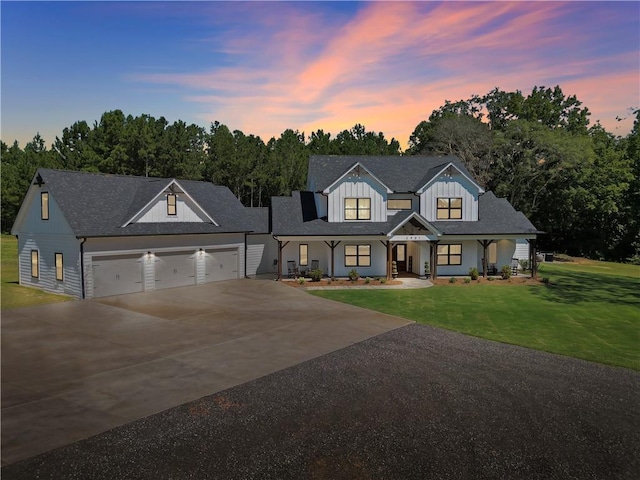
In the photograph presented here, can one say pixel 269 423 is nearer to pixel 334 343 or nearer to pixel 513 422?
pixel 513 422

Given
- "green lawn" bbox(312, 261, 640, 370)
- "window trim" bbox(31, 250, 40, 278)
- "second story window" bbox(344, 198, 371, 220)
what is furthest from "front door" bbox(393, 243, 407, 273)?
"window trim" bbox(31, 250, 40, 278)

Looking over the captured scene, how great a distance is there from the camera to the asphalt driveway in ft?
24.3

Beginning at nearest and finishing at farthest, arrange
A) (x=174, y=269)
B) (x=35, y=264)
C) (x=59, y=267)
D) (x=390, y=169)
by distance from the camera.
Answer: (x=59, y=267), (x=35, y=264), (x=174, y=269), (x=390, y=169)

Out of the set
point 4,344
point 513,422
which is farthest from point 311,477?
point 4,344

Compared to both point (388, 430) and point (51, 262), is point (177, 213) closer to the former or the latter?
point (51, 262)

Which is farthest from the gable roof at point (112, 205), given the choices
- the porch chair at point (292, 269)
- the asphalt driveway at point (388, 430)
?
the asphalt driveway at point (388, 430)

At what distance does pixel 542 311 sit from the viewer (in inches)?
778

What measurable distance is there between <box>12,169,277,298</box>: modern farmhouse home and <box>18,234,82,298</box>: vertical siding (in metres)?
0.05

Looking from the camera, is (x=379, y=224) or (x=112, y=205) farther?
(x=379, y=224)

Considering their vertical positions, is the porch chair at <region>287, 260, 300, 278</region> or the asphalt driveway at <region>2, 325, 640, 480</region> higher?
the porch chair at <region>287, 260, 300, 278</region>

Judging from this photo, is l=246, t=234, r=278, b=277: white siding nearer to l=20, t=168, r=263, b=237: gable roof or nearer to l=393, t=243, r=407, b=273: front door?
l=20, t=168, r=263, b=237: gable roof

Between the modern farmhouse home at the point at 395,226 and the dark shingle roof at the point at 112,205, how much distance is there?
3.96m

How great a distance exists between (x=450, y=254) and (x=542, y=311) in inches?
413

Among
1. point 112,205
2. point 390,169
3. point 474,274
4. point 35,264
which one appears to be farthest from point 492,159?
point 35,264
